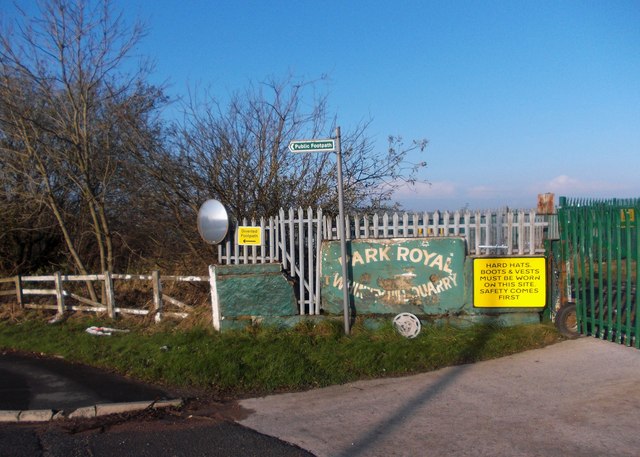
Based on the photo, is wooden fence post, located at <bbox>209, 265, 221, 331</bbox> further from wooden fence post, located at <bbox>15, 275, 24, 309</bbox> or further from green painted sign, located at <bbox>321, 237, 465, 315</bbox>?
wooden fence post, located at <bbox>15, 275, 24, 309</bbox>

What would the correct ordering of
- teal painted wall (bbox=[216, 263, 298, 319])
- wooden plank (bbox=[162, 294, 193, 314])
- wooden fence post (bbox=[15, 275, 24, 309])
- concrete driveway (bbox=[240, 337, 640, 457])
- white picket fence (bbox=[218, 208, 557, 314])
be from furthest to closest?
wooden fence post (bbox=[15, 275, 24, 309]), wooden plank (bbox=[162, 294, 193, 314]), teal painted wall (bbox=[216, 263, 298, 319]), white picket fence (bbox=[218, 208, 557, 314]), concrete driveway (bbox=[240, 337, 640, 457])

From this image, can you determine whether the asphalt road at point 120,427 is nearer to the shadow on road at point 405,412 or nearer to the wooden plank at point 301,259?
the shadow on road at point 405,412

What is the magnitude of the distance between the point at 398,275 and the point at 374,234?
731 mm

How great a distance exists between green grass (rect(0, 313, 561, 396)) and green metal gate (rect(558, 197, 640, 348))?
61cm

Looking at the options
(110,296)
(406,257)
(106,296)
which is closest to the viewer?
(406,257)

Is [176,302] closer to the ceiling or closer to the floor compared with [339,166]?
closer to the floor

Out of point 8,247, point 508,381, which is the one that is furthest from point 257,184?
point 8,247

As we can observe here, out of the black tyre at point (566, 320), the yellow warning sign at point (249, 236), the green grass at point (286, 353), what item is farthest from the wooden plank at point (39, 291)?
the black tyre at point (566, 320)

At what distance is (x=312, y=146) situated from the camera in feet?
26.4

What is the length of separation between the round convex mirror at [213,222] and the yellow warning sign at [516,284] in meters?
4.13

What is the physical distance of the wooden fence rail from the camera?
411 inches

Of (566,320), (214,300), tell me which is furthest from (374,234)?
(566,320)

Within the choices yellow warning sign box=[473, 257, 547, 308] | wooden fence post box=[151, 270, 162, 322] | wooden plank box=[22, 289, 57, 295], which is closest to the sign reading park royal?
yellow warning sign box=[473, 257, 547, 308]

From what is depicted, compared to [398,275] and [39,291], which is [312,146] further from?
[39,291]
